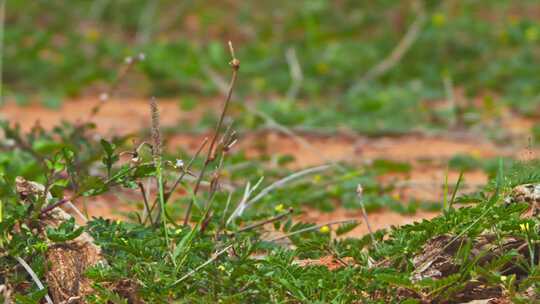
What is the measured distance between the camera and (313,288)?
8.35 ft

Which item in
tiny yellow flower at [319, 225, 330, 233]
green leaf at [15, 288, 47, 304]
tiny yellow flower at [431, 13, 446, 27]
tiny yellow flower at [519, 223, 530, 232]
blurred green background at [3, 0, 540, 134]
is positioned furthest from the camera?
tiny yellow flower at [431, 13, 446, 27]

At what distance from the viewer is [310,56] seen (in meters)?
7.12

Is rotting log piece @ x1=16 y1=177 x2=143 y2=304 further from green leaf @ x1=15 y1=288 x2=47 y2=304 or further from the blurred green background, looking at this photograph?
the blurred green background

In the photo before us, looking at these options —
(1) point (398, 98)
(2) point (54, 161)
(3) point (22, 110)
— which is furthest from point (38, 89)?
(2) point (54, 161)

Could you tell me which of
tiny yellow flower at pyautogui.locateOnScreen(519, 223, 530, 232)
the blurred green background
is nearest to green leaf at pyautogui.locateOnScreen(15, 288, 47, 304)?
tiny yellow flower at pyautogui.locateOnScreen(519, 223, 530, 232)

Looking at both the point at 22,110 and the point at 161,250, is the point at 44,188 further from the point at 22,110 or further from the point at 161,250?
the point at 22,110

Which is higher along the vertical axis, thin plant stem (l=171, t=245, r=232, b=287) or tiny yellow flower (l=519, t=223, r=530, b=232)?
tiny yellow flower (l=519, t=223, r=530, b=232)

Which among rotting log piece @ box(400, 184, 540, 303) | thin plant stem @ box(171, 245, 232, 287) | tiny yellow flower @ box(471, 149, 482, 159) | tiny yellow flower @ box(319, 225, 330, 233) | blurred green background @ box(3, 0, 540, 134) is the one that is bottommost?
tiny yellow flower @ box(471, 149, 482, 159)

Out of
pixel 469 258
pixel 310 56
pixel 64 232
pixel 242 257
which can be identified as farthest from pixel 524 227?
pixel 310 56

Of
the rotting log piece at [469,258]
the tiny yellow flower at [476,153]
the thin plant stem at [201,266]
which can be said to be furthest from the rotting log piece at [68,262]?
the tiny yellow flower at [476,153]

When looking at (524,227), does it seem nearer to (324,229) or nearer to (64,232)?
(324,229)

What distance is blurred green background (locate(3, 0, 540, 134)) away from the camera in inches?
249

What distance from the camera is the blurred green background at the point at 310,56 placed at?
249 inches

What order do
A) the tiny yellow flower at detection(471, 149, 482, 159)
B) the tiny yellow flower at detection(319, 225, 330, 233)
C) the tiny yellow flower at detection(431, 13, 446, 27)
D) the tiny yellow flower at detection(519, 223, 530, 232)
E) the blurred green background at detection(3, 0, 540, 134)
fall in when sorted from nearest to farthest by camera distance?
1. the tiny yellow flower at detection(519, 223, 530, 232)
2. the tiny yellow flower at detection(319, 225, 330, 233)
3. the tiny yellow flower at detection(471, 149, 482, 159)
4. the blurred green background at detection(3, 0, 540, 134)
5. the tiny yellow flower at detection(431, 13, 446, 27)
